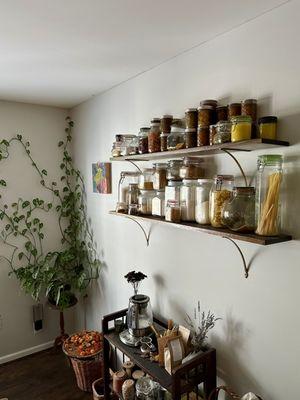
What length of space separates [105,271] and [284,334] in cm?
165

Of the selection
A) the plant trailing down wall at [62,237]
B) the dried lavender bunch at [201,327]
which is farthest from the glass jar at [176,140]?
the plant trailing down wall at [62,237]

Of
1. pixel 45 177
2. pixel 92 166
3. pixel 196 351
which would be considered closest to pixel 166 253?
pixel 196 351

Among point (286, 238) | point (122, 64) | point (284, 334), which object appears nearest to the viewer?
point (286, 238)

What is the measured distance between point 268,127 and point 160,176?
0.69 m

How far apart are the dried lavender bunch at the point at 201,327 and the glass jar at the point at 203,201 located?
1.76ft

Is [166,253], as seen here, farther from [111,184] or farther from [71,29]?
[71,29]

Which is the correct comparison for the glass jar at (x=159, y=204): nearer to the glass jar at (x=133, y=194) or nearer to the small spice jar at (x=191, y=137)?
the glass jar at (x=133, y=194)

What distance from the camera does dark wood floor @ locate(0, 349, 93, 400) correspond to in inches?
94.7

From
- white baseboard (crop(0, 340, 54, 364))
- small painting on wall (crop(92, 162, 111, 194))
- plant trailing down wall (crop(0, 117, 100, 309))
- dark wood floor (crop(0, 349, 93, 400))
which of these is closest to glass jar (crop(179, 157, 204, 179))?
small painting on wall (crop(92, 162, 111, 194))

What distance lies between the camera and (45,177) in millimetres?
2961

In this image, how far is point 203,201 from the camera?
1442 millimetres

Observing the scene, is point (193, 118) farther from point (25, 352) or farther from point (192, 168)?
point (25, 352)

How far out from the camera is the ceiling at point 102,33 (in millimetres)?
1218

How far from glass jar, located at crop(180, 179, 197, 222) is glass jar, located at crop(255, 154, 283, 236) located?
0.35 meters
